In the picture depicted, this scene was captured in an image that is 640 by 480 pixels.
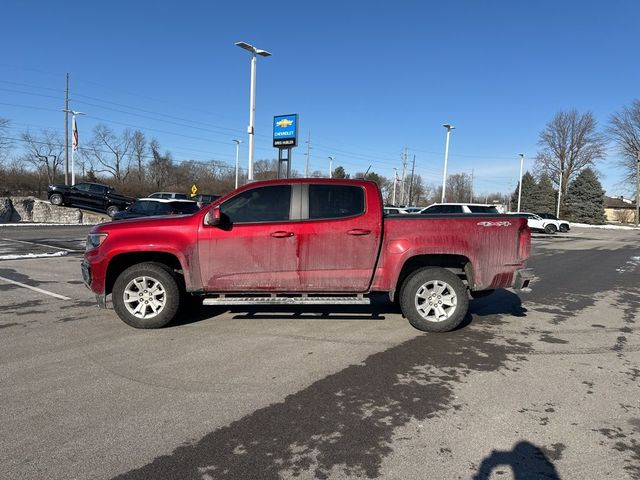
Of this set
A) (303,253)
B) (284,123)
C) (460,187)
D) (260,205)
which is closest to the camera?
(303,253)

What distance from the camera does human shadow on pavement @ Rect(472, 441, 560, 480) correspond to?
2.93 metres

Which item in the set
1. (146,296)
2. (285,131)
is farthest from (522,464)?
(285,131)

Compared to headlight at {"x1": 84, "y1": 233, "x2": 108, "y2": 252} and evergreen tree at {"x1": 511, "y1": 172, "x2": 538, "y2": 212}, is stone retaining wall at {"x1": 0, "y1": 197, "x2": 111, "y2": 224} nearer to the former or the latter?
headlight at {"x1": 84, "y1": 233, "x2": 108, "y2": 252}

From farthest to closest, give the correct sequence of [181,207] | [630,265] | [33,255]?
[181,207], [630,265], [33,255]

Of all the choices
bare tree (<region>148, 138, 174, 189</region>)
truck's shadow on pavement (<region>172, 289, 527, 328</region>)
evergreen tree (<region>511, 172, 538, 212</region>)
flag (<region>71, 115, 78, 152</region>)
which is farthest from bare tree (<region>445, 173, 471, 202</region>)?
truck's shadow on pavement (<region>172, 289, 527, 328</region>)

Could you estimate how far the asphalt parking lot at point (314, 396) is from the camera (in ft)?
10.0

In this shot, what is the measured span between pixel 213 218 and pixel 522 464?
4.14 metres

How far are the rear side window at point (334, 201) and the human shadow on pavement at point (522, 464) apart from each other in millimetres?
3390

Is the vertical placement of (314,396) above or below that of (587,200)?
below

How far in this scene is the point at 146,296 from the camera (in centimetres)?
605

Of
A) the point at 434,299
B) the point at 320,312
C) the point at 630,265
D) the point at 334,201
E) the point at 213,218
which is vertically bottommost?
the point at 320,312

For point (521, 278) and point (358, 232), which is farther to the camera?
point (521, 278)

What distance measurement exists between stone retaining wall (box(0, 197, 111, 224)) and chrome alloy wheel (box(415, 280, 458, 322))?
2701 cm

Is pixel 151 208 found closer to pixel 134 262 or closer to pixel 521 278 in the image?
pixel 134 262
